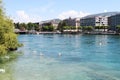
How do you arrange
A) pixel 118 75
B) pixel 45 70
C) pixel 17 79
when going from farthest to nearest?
pixel 45 70
pixel 118 75
pixel 17 79

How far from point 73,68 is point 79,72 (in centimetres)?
336

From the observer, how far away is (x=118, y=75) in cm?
3472

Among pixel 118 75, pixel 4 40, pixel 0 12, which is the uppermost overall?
pixel 0 12

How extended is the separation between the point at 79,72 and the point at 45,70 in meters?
4.17

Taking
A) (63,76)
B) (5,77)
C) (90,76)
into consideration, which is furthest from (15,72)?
(90,76)

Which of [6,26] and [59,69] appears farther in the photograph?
[6,26]

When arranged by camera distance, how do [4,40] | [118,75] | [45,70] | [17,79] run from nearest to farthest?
[17,79]
[118,75]
[45,70]
[4,40]

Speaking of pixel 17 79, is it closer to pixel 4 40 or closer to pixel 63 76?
pixel 63 76

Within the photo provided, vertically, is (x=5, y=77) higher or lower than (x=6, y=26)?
lower

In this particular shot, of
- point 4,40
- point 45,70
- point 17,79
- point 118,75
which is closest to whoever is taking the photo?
point 17,79

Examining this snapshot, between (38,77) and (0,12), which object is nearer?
(38,77)

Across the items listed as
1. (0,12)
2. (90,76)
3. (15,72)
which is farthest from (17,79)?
(0,12)

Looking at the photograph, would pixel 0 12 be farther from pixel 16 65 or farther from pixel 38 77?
pixel 38 77

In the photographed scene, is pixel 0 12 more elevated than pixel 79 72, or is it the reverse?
pixel 0 12
